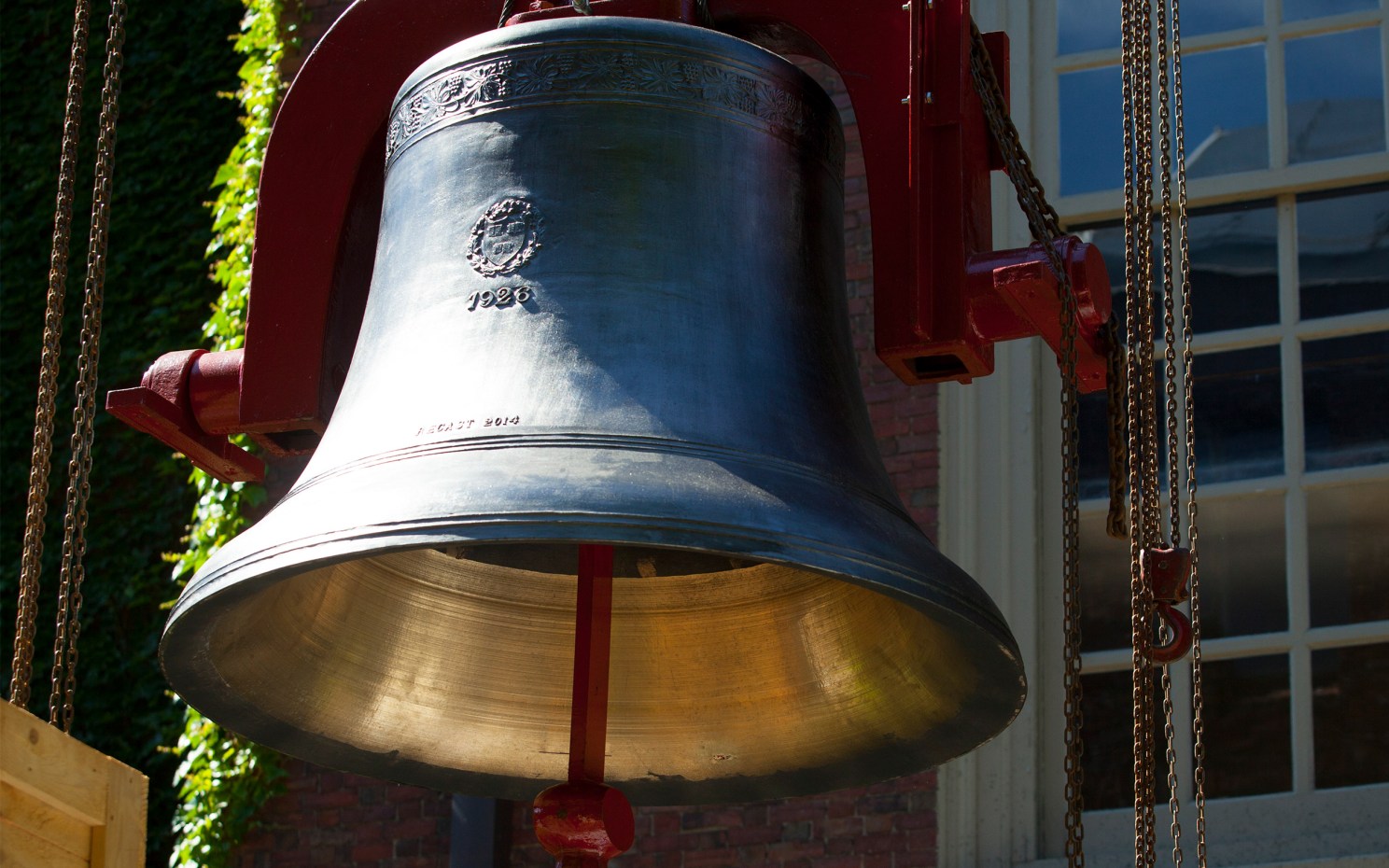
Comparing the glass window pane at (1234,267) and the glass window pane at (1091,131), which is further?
the glass window pane at (1091,131)

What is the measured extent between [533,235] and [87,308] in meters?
1.04

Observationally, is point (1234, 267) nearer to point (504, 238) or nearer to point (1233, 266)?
point (1233, 266)

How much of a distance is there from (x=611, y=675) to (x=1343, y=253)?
298 centimetres

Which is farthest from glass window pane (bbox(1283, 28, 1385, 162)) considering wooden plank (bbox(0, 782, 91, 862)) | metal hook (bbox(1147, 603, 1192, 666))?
wooden plank (bbox(0, 782, 91, 862))

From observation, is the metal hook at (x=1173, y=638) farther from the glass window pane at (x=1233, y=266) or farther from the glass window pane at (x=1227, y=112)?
the glass window pane at (x=1227, y=112)

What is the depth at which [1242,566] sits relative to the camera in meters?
5.45

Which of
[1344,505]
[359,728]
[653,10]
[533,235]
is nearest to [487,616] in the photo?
[359,728]

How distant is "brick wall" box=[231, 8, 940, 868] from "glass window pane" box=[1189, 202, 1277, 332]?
2.65ft

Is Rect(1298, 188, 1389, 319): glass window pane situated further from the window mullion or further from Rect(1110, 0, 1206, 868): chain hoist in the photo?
Rect(1110, 0, 1206, 868): chain hoist

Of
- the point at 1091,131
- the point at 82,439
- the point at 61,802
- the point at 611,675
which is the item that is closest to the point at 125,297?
the point at 1091,131

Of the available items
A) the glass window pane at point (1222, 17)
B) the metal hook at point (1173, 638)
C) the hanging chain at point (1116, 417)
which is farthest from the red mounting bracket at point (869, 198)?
the glass window pane at point (1222, 17)

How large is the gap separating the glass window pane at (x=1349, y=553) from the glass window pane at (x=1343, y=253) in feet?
1.72

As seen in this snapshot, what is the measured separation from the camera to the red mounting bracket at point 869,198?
323cm

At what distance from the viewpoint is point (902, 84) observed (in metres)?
3.34
